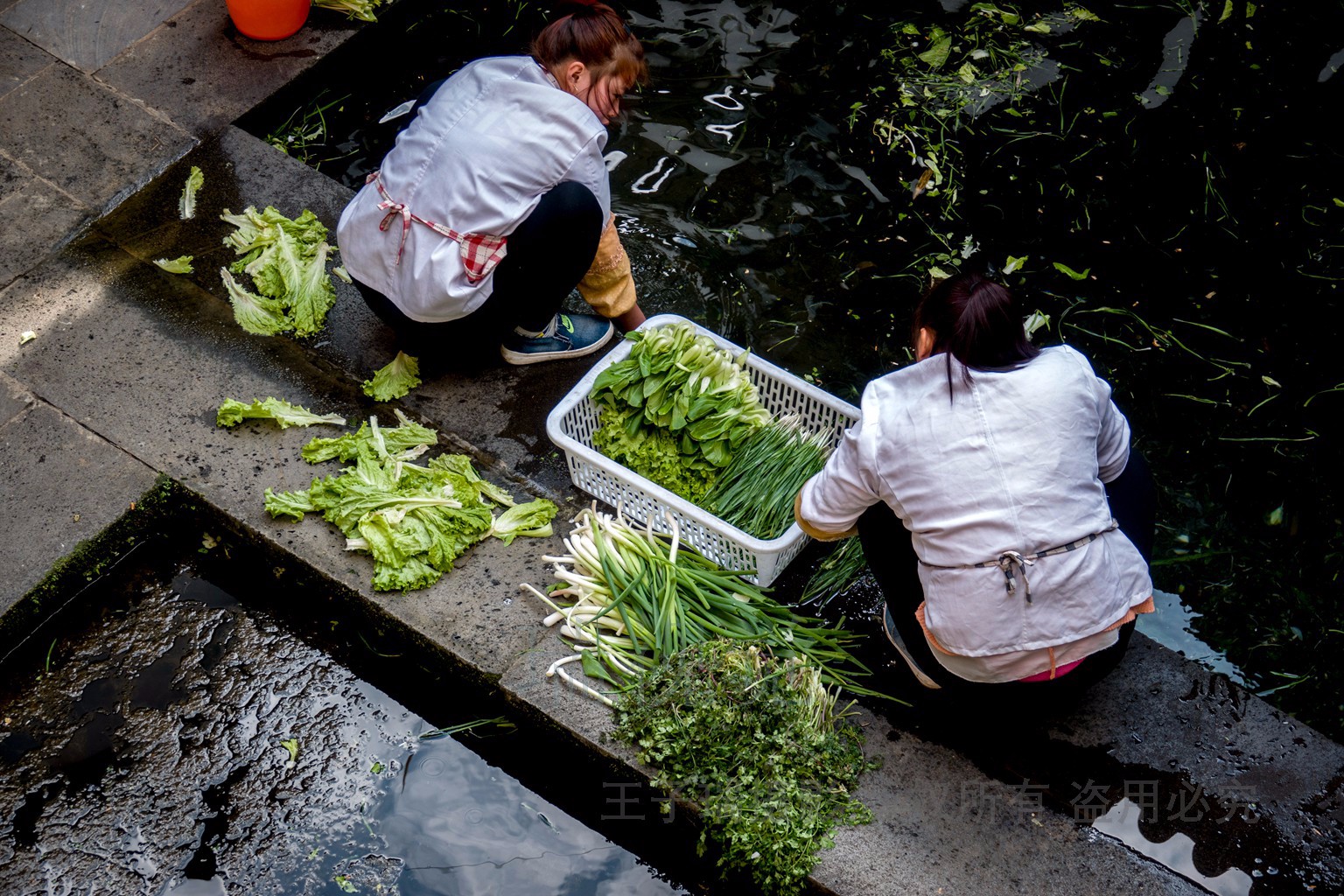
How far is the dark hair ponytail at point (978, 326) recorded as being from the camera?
2.74 metres

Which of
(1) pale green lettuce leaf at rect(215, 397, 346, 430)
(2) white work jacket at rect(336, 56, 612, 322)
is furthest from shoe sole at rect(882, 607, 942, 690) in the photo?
(1) pale green lettuce leaf at rect(215, 397, 346, 430)

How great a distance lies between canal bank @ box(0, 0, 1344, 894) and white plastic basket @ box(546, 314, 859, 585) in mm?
202

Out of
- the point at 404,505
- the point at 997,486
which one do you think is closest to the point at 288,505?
the point at 404,505

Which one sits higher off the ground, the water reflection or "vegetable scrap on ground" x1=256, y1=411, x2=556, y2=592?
the water reflection

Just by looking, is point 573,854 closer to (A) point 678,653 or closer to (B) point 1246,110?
(A) point 678,653

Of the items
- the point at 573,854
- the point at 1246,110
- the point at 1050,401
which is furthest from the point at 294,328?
the point at 1246,110

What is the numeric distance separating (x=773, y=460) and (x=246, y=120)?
3.08m

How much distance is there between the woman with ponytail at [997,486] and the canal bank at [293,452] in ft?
1.47

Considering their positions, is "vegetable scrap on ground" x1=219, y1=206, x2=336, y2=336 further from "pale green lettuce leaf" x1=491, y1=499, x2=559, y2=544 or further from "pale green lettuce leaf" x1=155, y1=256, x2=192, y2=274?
"pale green lettuce leaf" x1=491, y1=499, x2=559, y2=544

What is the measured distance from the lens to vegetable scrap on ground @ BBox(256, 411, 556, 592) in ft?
11.6

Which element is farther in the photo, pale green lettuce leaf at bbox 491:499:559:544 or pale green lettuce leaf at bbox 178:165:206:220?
pale green lettuce leaf at bbox 178:165:206:220

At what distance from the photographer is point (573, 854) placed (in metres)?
3.38

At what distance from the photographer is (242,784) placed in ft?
11.3

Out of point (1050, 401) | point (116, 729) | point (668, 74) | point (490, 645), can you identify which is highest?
point (1050, 401)
